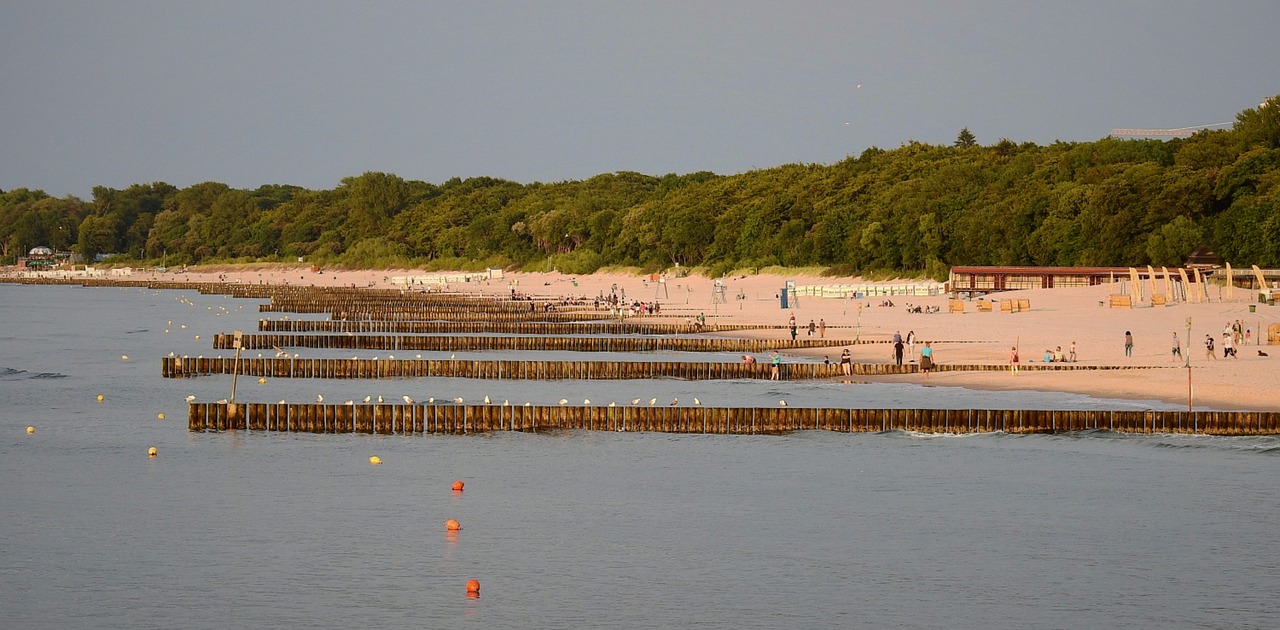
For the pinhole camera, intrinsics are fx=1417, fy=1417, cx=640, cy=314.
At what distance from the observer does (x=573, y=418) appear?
136 ft

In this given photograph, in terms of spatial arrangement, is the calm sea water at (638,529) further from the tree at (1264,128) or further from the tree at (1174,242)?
the tree at (1264,128)

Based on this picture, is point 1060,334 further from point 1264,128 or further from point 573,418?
point 1264,128

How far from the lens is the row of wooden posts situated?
186 ft

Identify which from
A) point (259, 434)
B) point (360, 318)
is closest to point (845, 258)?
point (360, 318)

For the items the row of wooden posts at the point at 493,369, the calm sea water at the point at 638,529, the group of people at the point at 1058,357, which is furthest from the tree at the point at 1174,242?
the calm sea water at the point at 638,529

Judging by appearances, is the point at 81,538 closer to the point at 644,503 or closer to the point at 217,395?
the point at 644,503

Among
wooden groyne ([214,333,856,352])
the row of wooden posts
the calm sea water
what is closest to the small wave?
the row of wooden posts

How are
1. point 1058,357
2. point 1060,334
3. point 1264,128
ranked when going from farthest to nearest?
point 1264,128, point 1060,334, point 1058,357

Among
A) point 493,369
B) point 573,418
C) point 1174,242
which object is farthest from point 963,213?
point 573,418

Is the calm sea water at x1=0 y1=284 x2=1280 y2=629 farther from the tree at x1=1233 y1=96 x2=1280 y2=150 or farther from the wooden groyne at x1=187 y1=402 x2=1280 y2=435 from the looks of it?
the tree at x1=1233 y1=96 x2=1280 y2=150

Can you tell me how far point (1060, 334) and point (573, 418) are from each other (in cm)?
3272

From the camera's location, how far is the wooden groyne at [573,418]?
40.1 metres

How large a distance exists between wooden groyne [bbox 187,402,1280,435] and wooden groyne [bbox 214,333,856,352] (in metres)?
26.5

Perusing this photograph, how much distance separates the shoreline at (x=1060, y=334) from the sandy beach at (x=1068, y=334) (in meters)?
0.06
